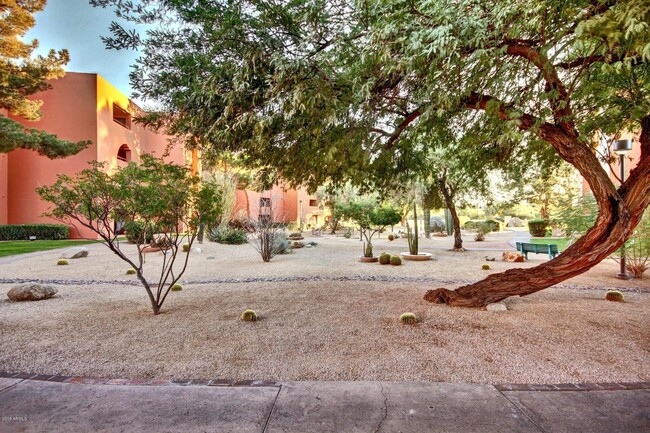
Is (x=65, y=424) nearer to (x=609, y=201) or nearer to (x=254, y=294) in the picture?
(x=254, y=294)

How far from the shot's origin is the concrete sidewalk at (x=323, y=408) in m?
2.26

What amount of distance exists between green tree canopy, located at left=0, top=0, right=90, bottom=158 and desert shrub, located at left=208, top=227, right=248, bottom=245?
6972 mm

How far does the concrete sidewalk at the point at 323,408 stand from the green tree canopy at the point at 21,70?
13.0 meters

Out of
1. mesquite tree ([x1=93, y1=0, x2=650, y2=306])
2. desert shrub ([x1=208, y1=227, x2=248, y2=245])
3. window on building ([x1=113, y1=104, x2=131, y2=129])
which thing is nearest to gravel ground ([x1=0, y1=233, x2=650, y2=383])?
mesquite tree ([x1=93, y1=0, x2=650, y2=306])

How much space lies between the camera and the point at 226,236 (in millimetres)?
16812

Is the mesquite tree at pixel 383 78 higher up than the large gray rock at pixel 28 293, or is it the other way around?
the mesquite tree at pixel 383 78

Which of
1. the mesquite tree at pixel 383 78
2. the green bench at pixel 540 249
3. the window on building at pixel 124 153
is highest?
the window on building at pixel 124 153

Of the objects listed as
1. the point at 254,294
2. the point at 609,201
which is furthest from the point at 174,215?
the point at 609,201

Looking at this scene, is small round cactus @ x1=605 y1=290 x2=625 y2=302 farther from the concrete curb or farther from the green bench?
the green bench

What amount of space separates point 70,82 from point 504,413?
73.7 feet

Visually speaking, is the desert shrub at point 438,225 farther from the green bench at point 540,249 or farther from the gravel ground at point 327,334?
the gravel ground at point 327,334

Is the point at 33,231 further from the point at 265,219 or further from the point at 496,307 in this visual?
the point at 496,307

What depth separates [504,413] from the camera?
95.7 inches

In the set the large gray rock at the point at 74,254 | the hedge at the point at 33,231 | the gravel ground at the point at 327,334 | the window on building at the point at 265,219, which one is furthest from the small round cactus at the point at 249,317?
the hedge at the point at 33,231
